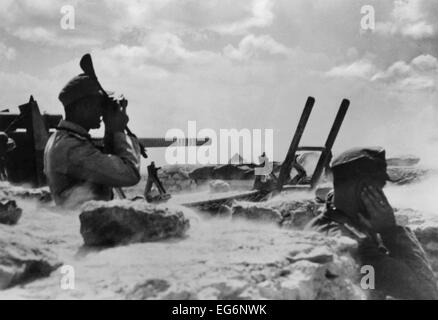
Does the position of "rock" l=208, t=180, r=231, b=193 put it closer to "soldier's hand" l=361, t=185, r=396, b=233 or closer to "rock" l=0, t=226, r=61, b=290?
"soldier's hand" l=361, t=185, r=396, b=233

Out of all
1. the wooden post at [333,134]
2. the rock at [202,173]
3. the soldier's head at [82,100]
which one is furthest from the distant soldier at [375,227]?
the rock at [202,173]

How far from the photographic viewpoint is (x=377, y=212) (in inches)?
155

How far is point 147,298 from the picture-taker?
8.46 feet

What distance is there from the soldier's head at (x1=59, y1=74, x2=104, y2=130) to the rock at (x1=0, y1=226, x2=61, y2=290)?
1691 millimetres

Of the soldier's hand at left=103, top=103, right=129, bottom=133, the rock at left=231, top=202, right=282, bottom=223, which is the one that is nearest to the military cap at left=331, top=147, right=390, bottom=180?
the rock at left=231, top=202, right=282, bottom=223

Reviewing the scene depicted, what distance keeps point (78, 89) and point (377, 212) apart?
8.67 feet

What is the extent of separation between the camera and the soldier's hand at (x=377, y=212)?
3930 mm

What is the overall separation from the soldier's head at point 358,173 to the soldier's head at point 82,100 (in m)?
2.12

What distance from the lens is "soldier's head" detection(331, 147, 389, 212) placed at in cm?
404

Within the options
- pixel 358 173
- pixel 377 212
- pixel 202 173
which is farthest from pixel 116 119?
pixel 202 173

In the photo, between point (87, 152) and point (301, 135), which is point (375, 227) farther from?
point (301, 135)

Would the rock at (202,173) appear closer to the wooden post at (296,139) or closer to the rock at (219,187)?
the rock at (219,187)

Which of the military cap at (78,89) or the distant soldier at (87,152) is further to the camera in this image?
the military cap at (78,89)

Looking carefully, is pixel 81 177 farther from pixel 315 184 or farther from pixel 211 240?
pixel 315 184
